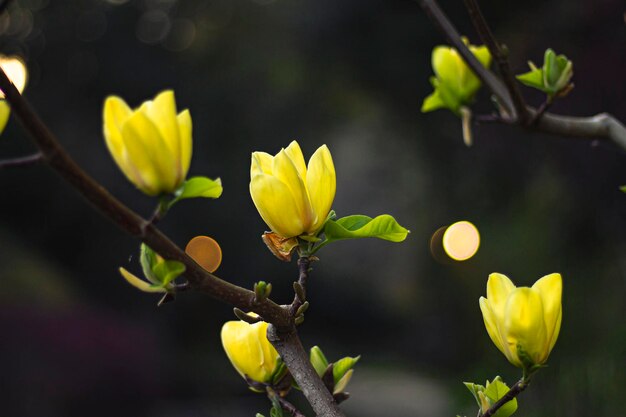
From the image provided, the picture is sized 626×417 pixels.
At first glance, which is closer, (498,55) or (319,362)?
(319,362)

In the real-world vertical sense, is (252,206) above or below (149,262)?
below

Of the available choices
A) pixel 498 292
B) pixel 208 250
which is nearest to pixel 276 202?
pixel 498 292

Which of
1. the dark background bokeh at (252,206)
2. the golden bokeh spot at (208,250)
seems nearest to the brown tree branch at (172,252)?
the dark background bokeh at (252,206)

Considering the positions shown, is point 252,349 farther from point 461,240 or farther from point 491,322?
point 461,240

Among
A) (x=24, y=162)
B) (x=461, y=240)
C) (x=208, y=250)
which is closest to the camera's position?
(x=24, y=162)

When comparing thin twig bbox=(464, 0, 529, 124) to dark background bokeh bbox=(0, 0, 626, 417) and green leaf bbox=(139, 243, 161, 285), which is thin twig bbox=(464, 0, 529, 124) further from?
dark background bokeh bbox=(0, 0, 626, 417)

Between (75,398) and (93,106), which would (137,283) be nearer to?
(75,398)

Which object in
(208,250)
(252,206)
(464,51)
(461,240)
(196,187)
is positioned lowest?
(208,250)
